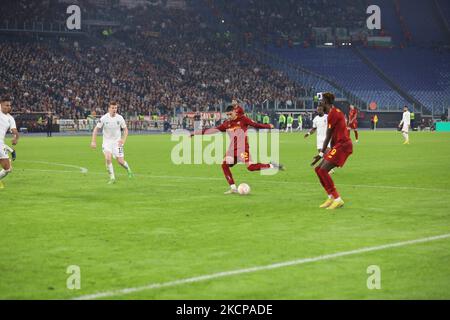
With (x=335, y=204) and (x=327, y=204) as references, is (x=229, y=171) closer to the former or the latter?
(x=327, y=204)

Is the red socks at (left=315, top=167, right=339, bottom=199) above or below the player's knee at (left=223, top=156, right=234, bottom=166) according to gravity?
below

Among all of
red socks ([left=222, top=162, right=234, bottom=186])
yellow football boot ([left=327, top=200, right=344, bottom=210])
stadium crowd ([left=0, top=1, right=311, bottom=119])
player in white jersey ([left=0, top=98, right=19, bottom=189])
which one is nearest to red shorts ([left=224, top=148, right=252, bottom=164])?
red socks ([left=222, top=162, right=234, bottom=186])

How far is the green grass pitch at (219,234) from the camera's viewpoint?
8.71 m

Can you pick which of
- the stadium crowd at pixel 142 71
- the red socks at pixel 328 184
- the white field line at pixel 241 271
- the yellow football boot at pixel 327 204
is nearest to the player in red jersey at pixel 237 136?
the red socks at pixel 328 184

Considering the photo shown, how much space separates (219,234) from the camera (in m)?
12.5

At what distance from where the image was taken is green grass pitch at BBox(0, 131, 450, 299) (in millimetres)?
8711

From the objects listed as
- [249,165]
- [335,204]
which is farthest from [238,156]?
[335,204]

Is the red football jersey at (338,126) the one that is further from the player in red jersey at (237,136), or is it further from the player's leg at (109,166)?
the player's leg at (109,166)

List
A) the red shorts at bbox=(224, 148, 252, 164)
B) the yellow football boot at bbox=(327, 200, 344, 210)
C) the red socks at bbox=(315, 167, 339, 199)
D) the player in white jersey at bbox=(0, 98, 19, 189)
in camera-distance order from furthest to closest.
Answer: the player in white jersey at bbox=(0, 98, 19, 189) < the red shorts at bbox=(224, 148, 252, 164) < the red socks at bbox=(315, 167, 339, 199) < the yellow football boot at bbox=(327, 200, 344, 210)

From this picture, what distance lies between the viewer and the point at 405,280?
8922 mm

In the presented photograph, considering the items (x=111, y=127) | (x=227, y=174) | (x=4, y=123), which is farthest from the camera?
Result: (x=111, y=127)

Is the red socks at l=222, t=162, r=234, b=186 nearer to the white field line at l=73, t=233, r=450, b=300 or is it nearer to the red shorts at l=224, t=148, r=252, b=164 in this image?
the red shorts at l=224, t=148, r=252, b=164
